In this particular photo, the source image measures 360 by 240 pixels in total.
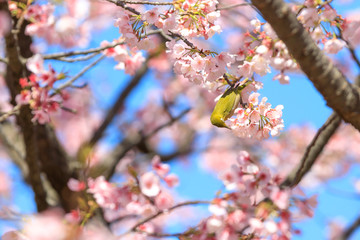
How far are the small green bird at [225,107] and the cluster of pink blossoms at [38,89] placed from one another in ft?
3.53

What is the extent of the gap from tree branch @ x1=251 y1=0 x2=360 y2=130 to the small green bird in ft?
1.00

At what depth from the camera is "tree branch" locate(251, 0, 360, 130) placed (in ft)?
4.80

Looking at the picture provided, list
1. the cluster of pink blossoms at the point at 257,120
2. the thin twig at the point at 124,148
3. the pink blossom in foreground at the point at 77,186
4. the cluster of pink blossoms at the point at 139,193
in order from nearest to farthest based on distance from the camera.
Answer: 1. the cluster of pink blossoms at the point at 257,120
2. the cluster of pink blossoms at the point at 139,193
3. the pink blossom in foreground at the point at 77,186
4. the thin twig at the point at 124,148

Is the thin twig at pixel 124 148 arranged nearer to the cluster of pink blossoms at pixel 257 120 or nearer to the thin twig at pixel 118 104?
the thin twig at pixel 118 104

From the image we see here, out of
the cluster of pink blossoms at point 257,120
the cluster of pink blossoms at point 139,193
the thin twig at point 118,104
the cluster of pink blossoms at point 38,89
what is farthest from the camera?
the thin twig at point 118,104

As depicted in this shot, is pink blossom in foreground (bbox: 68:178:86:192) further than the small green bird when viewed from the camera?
Yes

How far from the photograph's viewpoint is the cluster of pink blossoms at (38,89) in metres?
2.37

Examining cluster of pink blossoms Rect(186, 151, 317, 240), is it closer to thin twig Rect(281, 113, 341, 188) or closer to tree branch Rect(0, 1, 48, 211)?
thin twig Rect(281, 113, 341, 188)

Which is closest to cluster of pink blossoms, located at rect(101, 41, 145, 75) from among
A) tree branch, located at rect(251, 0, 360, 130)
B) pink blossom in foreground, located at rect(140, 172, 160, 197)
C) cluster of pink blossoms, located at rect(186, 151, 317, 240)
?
pink blossom in foreground, located at rect(140, 172, 160, 197)

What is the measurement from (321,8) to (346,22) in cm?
A: 18

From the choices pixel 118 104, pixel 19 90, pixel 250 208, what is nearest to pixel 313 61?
pixel 250 208

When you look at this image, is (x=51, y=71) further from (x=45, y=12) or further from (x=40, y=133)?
(x=40, y=133)

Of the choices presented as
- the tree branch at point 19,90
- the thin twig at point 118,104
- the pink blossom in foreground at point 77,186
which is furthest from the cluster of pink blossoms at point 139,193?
the thin twig at point 118,104

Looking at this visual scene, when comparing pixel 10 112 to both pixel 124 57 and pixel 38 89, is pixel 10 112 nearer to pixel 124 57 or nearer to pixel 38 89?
pixel 38 89
